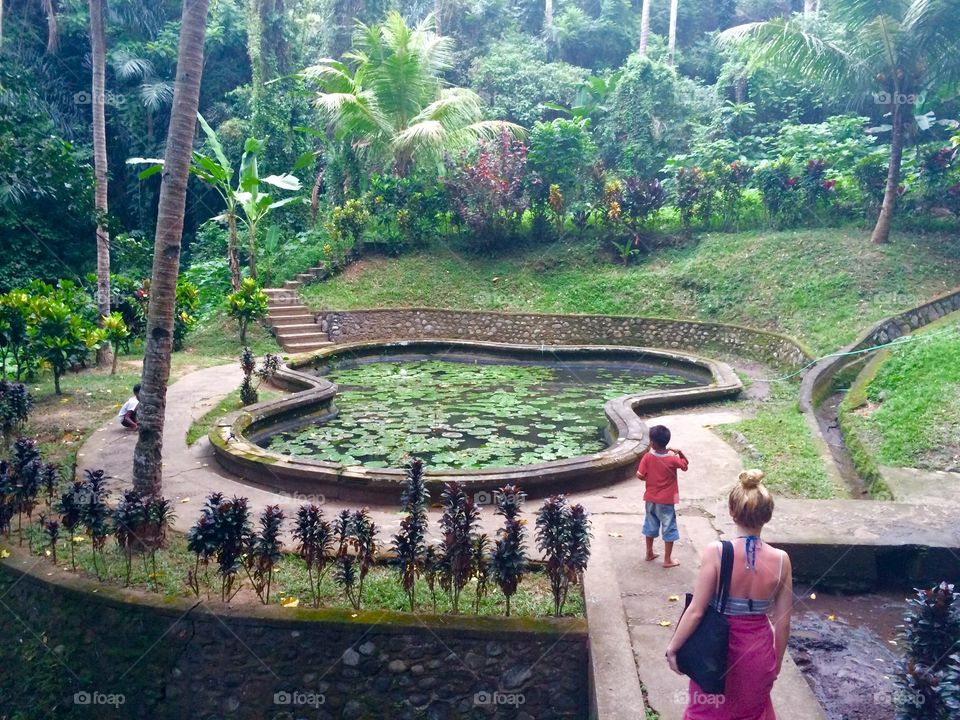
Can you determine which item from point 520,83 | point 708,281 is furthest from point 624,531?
point 520,83

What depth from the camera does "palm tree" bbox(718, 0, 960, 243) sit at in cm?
1270

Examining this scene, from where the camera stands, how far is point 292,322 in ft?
52.5

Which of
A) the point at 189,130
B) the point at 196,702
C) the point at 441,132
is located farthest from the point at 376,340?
the point at 196,702

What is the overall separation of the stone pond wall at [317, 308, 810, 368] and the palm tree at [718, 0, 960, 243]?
430 cm

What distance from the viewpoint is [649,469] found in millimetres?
4984

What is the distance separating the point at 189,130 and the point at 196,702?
4.07m

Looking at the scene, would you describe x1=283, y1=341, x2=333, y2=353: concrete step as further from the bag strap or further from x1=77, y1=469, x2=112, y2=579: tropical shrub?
the bag strap

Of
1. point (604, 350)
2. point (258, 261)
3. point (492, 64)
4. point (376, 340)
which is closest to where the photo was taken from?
point (604, 350)

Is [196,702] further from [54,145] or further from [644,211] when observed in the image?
[644,211]

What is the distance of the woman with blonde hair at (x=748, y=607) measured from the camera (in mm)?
2721

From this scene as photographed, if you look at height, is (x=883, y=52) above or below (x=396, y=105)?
above

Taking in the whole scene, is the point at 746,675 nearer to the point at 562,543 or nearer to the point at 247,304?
the point at 562,543

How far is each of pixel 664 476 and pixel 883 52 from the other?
12559 mm

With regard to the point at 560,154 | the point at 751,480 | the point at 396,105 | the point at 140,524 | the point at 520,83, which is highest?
the point at 520,83
